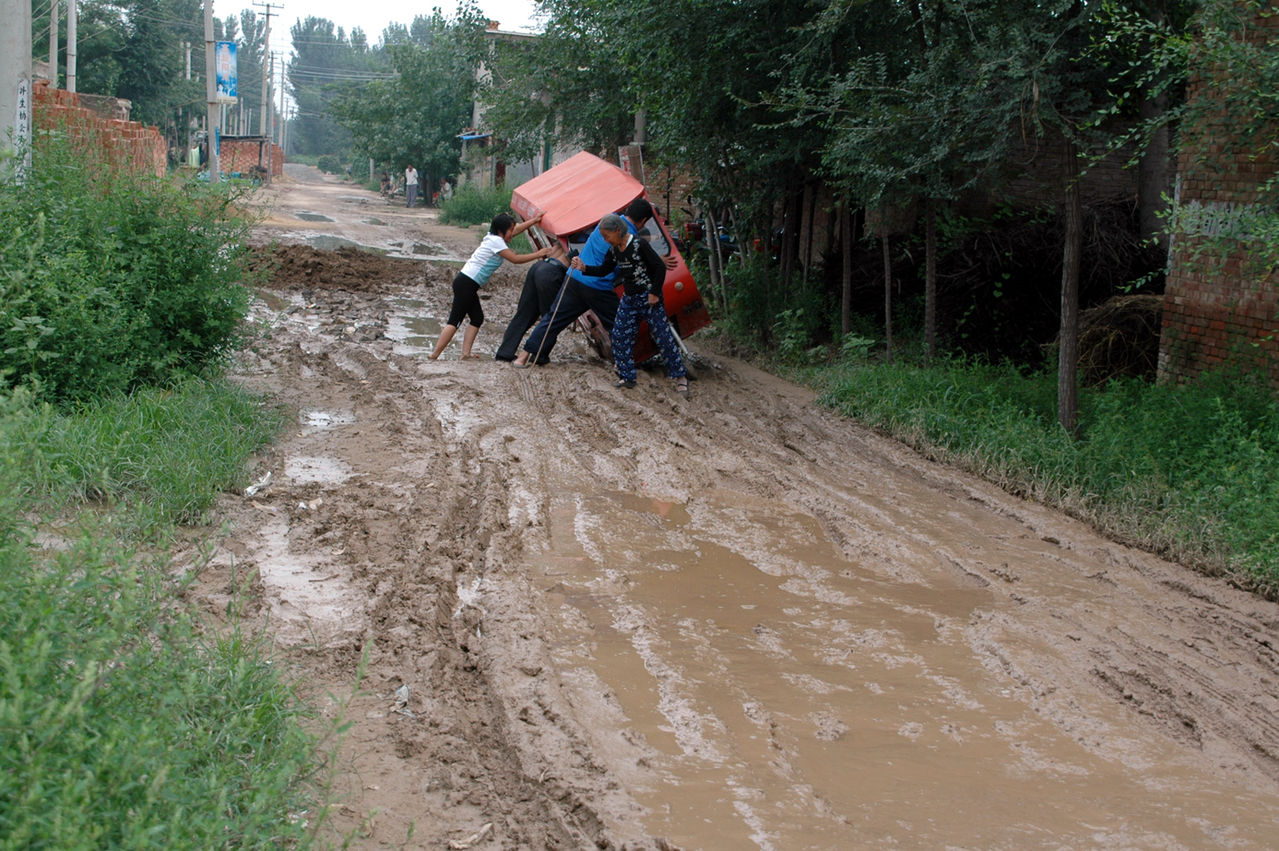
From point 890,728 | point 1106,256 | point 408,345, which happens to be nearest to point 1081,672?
point 890,728

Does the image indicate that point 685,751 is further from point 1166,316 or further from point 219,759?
point 1166,316

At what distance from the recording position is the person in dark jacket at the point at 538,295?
11148 millimetres

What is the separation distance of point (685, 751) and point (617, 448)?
4.54m

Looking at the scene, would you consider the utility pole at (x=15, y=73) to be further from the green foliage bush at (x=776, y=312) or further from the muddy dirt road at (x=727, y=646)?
the green foliage bush at (x=776, y=312)

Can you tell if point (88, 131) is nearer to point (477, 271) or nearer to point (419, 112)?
point (477, 271)

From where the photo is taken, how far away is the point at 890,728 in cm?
423

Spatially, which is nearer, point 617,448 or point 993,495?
point 993,495

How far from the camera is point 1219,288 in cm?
861

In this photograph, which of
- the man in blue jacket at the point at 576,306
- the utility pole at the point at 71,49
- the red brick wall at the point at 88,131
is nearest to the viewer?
the red brick wall at the point at 88,131

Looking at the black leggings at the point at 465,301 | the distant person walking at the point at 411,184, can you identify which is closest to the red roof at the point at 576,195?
the black leggings at the point at 465,301

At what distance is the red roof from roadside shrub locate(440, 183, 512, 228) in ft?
66.8

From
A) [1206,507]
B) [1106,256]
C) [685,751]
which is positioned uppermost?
[1106,256]

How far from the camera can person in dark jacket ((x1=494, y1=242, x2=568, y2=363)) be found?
1115 centimetres

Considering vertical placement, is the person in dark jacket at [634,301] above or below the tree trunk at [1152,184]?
below
